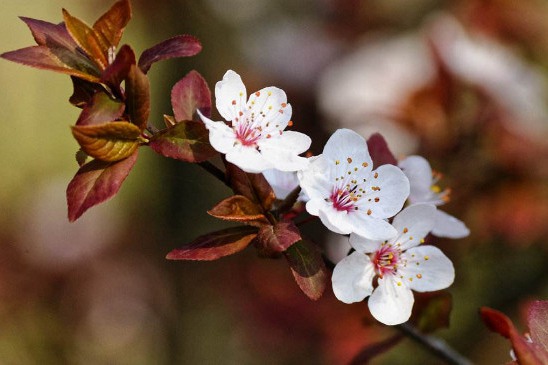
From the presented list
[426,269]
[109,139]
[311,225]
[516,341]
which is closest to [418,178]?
[426,269]

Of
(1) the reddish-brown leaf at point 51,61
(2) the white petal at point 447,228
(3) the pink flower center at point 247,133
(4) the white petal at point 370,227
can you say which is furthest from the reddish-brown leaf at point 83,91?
(2) the white petal at point 447,228

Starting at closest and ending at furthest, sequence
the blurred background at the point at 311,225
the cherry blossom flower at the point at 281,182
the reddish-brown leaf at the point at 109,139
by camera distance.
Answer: the reddish-brown leaf at the point at 109,139 < the cherry blossom flower at the point at 281,182 < the blurred background at the point at 311,225

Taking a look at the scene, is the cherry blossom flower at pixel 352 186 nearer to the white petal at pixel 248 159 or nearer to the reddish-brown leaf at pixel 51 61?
the white petal at pixel 248 159

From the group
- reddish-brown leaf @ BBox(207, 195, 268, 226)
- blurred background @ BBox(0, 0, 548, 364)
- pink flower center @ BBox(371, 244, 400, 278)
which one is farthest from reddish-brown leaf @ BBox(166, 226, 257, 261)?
blurred background @ BBox(0, 0, 548, 364)

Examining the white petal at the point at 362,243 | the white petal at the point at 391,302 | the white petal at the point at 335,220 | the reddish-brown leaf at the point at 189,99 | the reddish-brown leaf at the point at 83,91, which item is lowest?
the white petal at the point at 391,302

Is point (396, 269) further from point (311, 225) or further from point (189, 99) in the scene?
point (311, 225)

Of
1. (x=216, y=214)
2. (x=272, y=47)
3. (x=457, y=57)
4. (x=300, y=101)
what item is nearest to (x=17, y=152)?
(x=272, y=47)

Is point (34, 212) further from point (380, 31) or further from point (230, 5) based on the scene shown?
point (380, 31)

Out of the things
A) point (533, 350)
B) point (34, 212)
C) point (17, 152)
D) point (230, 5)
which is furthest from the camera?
point (17, 152)
